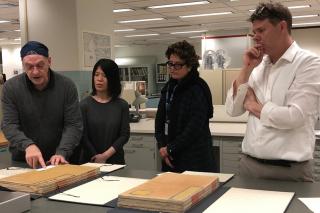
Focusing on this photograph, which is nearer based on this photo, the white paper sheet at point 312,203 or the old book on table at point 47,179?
the white paper sheet at point 312,203

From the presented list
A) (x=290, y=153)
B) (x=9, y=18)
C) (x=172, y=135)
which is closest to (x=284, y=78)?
(x=290, y=153)

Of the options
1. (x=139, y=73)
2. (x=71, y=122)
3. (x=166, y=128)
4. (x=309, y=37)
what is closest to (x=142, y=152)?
(x=166, y=128)

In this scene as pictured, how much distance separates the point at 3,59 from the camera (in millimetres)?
13430

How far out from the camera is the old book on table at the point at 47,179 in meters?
1.62

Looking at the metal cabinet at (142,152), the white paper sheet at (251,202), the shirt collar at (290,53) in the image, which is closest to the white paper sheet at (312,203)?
the white paper sheet at (251,202)

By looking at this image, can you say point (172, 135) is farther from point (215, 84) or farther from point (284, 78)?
point (215, 84)

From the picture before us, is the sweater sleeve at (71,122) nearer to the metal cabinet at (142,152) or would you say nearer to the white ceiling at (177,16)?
the metal cabinet at (142,152)

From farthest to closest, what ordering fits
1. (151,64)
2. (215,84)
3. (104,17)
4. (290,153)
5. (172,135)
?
1. (151,64)
2. (215,84)
3. (104,17)
4. (172,135)
5. (290,153)

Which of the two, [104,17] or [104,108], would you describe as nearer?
[104,108]

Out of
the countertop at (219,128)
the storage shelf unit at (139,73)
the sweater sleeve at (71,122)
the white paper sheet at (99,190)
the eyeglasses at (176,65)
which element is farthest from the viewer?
the storage shelf unit at (139,73)

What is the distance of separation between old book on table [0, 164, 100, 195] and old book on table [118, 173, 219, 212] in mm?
389

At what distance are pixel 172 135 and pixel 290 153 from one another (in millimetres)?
961

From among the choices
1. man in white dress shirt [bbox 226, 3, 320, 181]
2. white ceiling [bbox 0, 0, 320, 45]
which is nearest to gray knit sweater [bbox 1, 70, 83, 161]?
man in white dress shirt [bbox 226, 3, 320, 181]

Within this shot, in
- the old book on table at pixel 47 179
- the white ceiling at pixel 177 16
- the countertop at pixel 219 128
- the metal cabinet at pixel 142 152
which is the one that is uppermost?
the white ceiling at pixel 177 16
